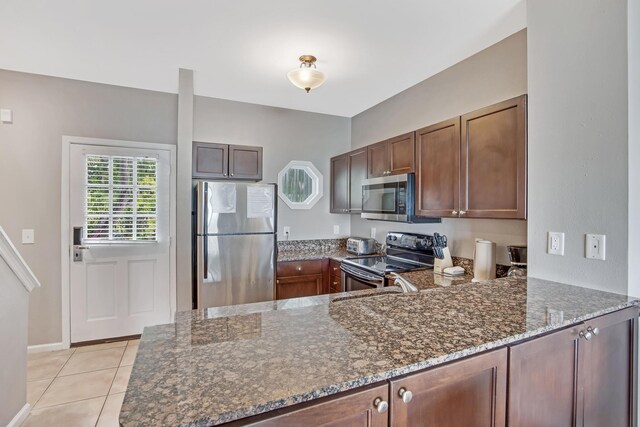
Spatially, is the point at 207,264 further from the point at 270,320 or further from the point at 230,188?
the point at 270,320

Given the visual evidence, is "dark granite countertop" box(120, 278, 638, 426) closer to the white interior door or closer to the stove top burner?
the stove top burner

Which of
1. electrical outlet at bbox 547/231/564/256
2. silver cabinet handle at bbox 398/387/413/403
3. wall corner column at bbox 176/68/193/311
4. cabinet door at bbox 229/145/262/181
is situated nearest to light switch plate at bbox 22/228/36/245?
wall corner column at bbox 176/68/193/311

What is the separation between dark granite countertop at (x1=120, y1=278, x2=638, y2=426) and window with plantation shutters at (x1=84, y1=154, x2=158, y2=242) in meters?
2.42

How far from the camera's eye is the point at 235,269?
10.0 ft

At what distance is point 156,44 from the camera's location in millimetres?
2420

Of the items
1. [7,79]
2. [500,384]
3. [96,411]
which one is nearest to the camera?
[500,384]

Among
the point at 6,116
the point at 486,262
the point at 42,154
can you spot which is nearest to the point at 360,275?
the point at 486,262

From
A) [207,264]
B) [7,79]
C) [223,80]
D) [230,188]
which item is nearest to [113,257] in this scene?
[207,264]

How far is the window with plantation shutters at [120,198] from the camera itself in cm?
317

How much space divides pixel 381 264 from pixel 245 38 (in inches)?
85.0

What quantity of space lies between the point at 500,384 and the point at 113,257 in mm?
3433

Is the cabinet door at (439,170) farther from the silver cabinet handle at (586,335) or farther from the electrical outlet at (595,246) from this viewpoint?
the silver cabinet handle at (586,335)

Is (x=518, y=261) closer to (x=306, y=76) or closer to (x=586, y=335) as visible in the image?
(x=586, y=335)

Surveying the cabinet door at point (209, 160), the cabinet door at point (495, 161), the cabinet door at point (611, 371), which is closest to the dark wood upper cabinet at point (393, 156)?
the cabinet door at point (495, 161)
